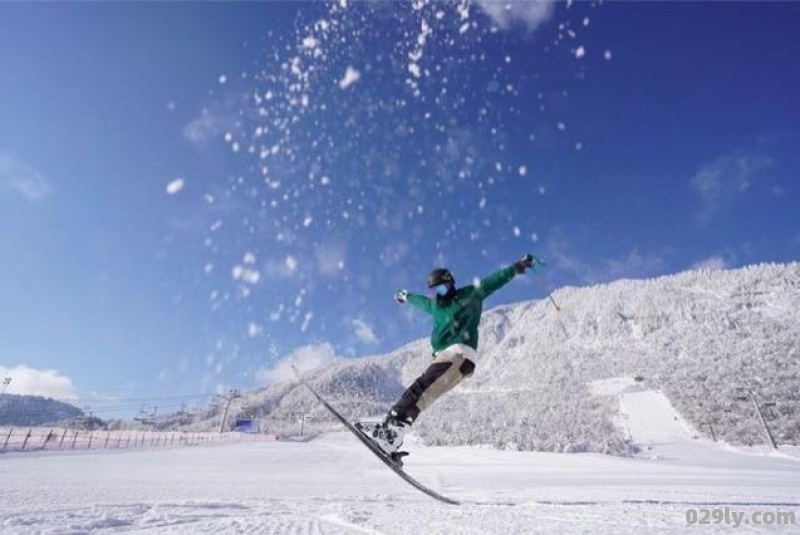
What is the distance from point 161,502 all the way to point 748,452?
40612mm

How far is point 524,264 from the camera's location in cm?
527

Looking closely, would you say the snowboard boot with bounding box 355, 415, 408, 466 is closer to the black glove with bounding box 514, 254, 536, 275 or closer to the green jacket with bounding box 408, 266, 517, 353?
the green jacket with bounding box 408, 266, 517, 353

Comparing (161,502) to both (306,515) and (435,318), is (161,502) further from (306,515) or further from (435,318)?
(435,318)

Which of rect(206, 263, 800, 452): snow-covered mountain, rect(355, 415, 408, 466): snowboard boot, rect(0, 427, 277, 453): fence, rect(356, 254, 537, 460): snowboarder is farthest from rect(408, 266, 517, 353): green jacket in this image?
rect(0, 427, 277, 453): fence

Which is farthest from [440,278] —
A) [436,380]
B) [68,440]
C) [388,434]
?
[68,440]

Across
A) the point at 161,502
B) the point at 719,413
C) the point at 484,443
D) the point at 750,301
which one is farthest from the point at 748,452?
the point at 750,301

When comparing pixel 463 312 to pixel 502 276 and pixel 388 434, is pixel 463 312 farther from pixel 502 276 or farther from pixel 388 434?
pixel 388 434

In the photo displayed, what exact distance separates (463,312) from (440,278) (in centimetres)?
52

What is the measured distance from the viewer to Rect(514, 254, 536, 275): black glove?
17.1 ft

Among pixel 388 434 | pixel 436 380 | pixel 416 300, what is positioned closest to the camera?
pixel 436 380

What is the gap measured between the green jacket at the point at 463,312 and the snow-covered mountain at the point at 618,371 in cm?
2912

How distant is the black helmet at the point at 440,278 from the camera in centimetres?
523

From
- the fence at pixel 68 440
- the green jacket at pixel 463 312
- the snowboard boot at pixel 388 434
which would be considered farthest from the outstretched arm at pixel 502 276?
the fence at pixel 68 440

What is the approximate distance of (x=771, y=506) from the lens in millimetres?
4750
